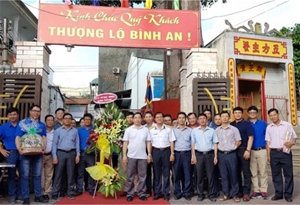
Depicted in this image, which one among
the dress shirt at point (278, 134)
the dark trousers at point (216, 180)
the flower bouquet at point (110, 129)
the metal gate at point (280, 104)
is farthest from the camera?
the metal gate at point (280, 104)

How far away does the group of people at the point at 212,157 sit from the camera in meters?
5.05

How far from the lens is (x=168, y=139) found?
521 centimetres

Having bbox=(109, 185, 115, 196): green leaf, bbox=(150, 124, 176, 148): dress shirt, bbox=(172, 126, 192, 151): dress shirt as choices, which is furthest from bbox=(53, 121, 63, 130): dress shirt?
bbox=(172, 126, 192, 151): dress shirt

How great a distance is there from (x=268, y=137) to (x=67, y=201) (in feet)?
10.8

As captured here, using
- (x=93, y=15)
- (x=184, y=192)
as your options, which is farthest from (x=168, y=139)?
(x=93, y=15)

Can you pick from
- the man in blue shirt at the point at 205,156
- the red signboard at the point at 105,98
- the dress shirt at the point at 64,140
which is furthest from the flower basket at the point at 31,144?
the man in blue shirt at the point at 205,156

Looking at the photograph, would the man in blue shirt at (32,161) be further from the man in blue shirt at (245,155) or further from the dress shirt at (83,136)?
the man in blue shirt at (245,155)

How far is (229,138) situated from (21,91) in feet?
12.7

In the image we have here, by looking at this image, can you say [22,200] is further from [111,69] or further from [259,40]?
[111,69]

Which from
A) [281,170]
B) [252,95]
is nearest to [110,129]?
[281,170]

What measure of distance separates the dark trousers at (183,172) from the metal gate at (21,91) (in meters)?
2.92

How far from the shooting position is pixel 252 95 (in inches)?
450

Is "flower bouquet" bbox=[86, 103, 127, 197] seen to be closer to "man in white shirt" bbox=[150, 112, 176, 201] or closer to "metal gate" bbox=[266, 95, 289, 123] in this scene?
"man in white shirt" bbox=[150, 112, 176, 201]

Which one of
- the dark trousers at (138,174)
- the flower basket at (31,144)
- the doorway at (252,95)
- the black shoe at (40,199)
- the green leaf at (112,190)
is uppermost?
the doorway at (252,95)
